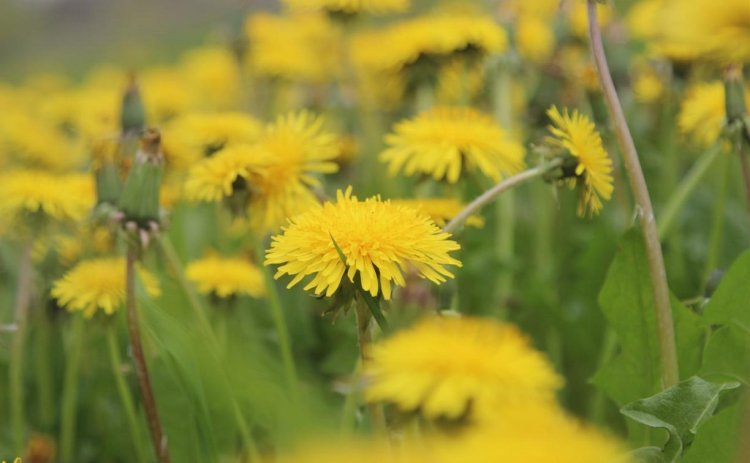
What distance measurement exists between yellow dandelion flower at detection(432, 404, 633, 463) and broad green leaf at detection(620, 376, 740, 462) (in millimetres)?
358

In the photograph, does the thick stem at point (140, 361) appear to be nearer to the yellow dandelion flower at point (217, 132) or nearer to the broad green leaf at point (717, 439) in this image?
the yellow dandelion flower at point (217, 132)

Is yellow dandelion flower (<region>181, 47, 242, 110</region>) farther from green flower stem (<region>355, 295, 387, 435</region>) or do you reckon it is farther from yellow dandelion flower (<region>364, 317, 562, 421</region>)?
yellow dandelion flower (<region>364, 317, 562, 421</region>)

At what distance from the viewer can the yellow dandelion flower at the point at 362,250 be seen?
0.74m

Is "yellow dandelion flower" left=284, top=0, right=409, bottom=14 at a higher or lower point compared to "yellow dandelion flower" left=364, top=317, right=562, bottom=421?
higher

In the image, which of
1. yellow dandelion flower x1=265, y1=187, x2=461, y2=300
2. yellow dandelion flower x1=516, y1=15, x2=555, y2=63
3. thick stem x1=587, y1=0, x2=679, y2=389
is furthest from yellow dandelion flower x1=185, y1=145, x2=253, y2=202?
yellow dandelion flower x1=516, y1=15, x2=555, y2=63

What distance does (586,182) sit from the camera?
879mm

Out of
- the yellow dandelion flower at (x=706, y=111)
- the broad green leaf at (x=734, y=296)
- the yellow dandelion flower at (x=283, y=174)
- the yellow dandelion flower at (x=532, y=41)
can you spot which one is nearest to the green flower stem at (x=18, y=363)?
the yellow dandelion flower at (x=283, y=174)

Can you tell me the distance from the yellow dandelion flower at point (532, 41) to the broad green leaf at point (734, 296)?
3.21 ft

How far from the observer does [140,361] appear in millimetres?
940

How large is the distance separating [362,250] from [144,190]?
310mm

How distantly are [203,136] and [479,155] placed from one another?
0.46m

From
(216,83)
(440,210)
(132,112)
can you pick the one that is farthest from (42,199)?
(216,83)

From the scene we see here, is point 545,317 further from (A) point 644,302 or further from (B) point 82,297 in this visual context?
(B) point 82,297

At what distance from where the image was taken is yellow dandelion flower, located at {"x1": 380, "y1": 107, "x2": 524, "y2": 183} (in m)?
1.09
